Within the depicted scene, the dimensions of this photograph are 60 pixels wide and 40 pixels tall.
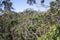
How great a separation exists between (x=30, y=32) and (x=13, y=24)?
211 centimetres

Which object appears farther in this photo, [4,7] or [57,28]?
[4,7]

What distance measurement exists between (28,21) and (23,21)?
0.39 metres

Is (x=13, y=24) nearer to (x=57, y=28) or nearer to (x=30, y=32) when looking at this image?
(x=30, y=32)

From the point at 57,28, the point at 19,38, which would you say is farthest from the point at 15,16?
the point at 57,28

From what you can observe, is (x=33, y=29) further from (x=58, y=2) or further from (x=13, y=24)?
(x=58, y=2)

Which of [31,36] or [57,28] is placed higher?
[57,28]

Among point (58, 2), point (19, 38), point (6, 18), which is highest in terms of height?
point (58, 2)

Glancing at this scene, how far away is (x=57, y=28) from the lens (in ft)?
14.1

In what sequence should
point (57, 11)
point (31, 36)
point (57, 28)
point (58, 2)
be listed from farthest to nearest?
point (31, 36), point (58, 2), point (57, 11), point (57, 28)

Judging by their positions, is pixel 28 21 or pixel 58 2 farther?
pixel 28 21

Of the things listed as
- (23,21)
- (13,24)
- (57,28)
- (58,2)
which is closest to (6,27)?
(13,24)

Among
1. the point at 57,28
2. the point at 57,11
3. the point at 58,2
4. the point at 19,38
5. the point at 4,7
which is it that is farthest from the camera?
the point at 4,7

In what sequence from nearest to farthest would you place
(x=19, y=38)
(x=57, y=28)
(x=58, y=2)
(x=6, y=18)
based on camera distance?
(x=57, y=28) < (x=58, y=2) < (x=19, y=38) < (x=6, y=18)

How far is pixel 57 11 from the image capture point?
599 cm
